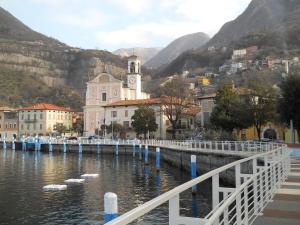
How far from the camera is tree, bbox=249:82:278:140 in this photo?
56.2m

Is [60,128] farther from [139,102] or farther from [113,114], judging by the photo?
[139,102]

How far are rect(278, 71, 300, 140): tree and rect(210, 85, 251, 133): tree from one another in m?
12.1

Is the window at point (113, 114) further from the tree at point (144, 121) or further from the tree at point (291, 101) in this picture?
the tree at point (291, 101)

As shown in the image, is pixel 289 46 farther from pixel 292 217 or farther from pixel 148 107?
pixel 292 217

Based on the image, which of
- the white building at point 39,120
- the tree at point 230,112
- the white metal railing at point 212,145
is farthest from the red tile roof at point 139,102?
Result: the tree at point 230,112

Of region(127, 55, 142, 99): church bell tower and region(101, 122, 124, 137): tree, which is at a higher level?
region(127, 55, 142, 99): church bell tower

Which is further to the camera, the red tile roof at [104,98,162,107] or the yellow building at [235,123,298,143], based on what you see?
the red tile roof at [104,98,162,107]

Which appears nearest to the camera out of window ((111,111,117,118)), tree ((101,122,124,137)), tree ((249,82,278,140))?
tree ((249,82,278,140))

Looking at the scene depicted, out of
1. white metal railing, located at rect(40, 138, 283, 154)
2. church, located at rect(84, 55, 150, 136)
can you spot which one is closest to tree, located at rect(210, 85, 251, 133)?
white metal railing, located at rect(40, 138, 283, 154)

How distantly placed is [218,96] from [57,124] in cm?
7288

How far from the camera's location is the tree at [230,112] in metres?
58.1

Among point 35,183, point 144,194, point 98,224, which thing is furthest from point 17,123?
point 98,224

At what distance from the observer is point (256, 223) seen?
381 inches

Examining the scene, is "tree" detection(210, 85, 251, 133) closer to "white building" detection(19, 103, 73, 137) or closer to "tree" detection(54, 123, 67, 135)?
"tree" detection(54, 123, 67, 135)
